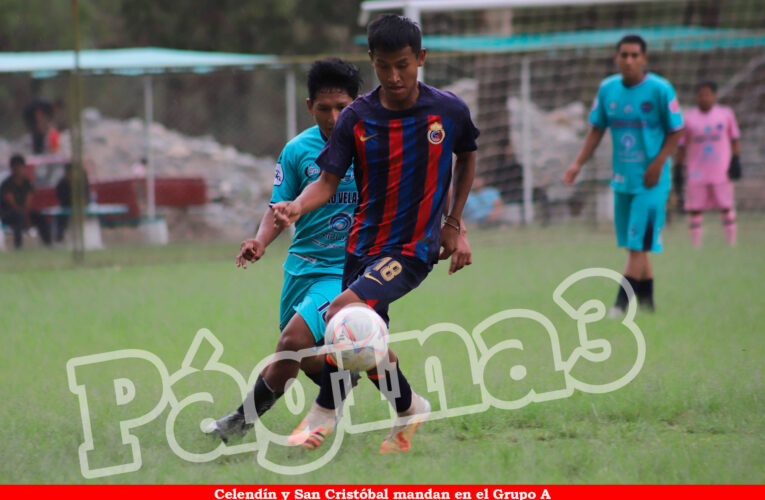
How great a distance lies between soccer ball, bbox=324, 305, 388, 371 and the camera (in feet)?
12.9

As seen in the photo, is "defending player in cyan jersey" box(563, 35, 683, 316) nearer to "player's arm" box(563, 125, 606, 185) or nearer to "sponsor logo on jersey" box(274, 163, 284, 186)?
"player's arm" box(563, 125, 606, 185)

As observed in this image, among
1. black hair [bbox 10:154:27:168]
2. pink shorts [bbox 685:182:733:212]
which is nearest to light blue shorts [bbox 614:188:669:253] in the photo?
pink shorts [bbox 685:182:733:212]

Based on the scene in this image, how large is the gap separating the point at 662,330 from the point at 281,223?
13.2 ft

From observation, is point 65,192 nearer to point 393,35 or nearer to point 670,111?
point 670,111

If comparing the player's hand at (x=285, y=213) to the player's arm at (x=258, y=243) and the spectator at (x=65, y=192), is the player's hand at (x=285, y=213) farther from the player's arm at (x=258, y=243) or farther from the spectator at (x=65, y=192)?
the spectator at (x=65, y=192)

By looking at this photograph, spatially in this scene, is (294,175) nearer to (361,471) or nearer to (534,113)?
(361,471)

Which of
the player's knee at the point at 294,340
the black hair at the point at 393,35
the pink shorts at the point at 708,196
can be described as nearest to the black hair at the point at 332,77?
the black hair at the point at 393,35

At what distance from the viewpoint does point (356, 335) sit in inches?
155

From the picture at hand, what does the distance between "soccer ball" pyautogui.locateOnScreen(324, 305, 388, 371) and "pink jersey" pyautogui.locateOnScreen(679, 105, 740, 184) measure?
1000 centimetres

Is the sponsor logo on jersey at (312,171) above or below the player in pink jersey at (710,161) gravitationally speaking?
above

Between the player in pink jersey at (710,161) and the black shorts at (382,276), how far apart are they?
31.1 ft

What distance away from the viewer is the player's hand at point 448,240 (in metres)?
4.36

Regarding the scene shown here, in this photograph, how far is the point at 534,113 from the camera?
2141 centimetres

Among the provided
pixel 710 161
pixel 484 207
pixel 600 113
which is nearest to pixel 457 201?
pixel 600 113
